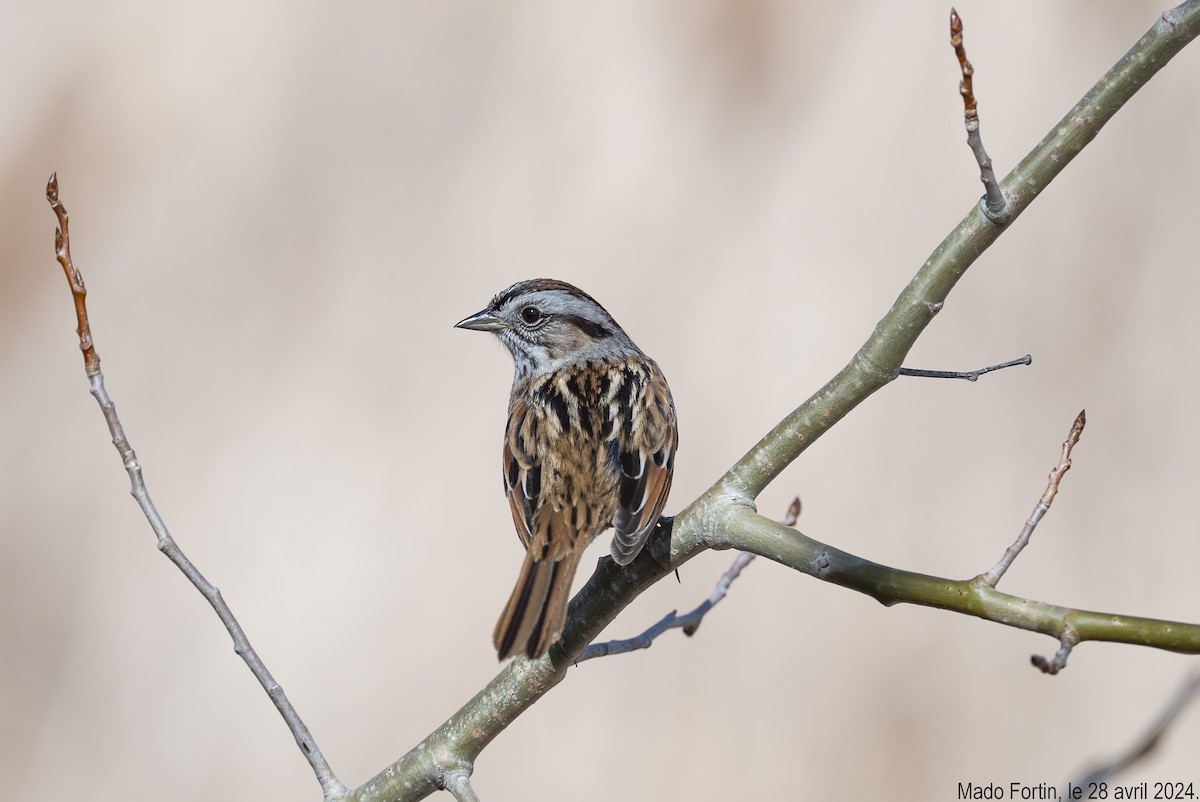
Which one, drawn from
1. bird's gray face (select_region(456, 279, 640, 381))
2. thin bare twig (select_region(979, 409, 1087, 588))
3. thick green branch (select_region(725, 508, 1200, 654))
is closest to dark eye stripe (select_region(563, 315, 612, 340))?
Answer: bird's gray face (select_region(456, 279, 640, 381))

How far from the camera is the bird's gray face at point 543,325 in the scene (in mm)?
4152

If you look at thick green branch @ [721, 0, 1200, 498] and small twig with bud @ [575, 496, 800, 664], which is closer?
thick green branch @ [721, 0, 1200, 498]

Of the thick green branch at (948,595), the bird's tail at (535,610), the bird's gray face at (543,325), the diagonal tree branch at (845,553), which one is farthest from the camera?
the bird's gray face at (543,325)

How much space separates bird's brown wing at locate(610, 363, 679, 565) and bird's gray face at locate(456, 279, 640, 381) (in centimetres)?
36

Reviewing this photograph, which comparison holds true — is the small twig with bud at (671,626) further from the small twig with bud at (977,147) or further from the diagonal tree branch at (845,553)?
the small twig with bud at (977,147)

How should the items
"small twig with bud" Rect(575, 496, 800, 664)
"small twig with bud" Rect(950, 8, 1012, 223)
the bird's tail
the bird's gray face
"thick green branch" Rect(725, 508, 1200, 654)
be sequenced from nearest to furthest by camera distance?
"thick green branch" Rect(725, 508, 1200, 654)
"small twig with bud" Rect(950, 8, 1012, 223)
the bird's tail
"small twig with bud" Rect(575, 496, 800, 664)
the bird's gray face

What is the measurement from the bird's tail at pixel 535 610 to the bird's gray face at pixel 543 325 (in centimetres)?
138

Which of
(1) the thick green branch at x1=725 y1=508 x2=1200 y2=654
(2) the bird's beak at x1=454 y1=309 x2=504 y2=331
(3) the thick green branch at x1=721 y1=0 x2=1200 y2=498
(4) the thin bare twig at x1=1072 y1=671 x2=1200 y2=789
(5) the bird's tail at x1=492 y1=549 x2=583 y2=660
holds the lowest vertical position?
(4) the thin bare twig at x1=1072 y1=671 x2=1200 y2=789

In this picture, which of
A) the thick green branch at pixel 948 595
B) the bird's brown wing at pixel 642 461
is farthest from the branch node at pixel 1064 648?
the bird's brown wing at pixel 642 461

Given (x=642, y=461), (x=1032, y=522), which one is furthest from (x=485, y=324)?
(x=1032, y=522)

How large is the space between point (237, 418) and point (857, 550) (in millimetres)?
2833

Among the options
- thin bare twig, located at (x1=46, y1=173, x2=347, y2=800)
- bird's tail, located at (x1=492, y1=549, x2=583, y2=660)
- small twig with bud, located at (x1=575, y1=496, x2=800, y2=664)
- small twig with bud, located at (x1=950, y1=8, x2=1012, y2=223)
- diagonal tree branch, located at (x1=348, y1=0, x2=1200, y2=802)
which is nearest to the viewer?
diagonal tree branch, located at (x1=348, y1=0, x2=1200, y2=802)

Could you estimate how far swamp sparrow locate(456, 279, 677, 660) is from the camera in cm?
268

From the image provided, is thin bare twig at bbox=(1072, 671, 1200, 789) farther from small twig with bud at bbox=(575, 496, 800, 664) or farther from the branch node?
small twig with bud at bbox=(575, 496, 800, 664)
